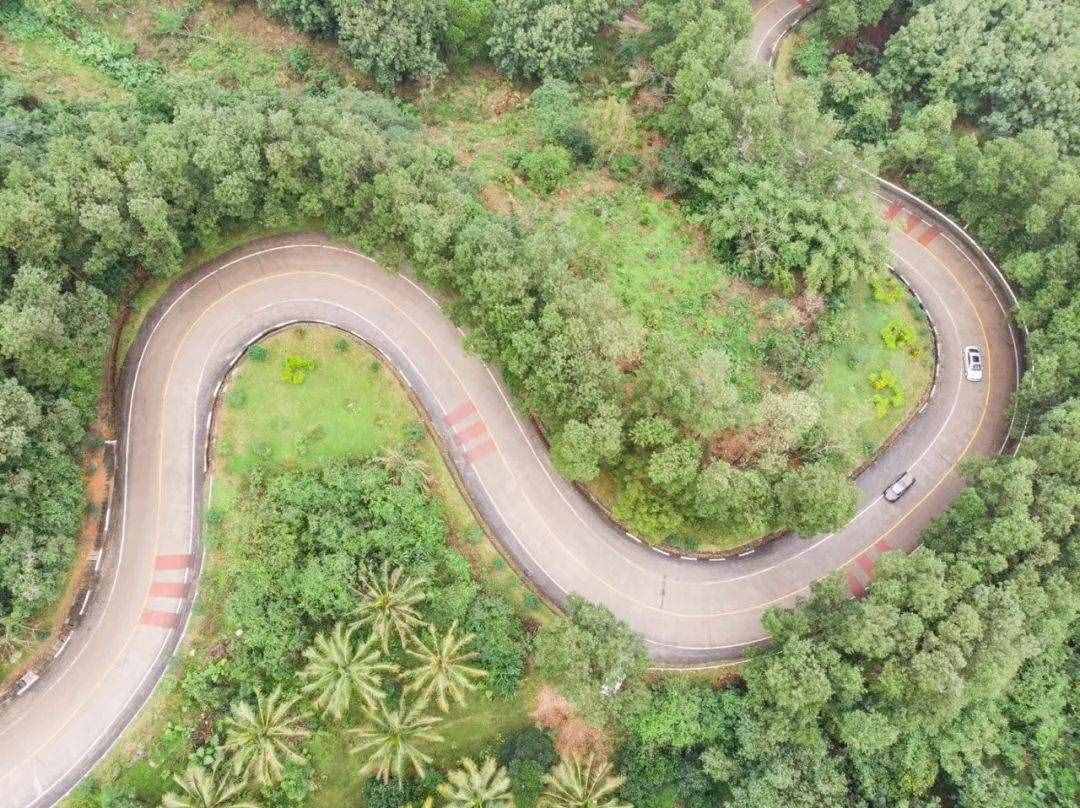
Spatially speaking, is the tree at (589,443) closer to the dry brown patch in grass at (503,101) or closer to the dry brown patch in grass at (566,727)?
the dry brown patch in grass at (566,727)

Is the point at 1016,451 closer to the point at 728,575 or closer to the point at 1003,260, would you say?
the point at 1003,260

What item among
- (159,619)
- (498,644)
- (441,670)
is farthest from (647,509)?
(159,619)

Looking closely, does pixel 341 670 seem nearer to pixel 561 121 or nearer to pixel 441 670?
pixel 441 670

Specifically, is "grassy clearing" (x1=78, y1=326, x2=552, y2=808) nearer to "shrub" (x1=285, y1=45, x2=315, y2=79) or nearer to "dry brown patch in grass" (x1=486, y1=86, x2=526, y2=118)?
"dry brown patch in grass" (x1=486, y1=86, x2=526, y2=118)

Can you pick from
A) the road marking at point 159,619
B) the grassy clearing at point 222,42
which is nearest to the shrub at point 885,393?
the road marking at point 159,619

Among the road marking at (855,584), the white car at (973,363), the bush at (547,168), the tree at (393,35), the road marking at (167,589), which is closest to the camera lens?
the road marking at (167,589)
